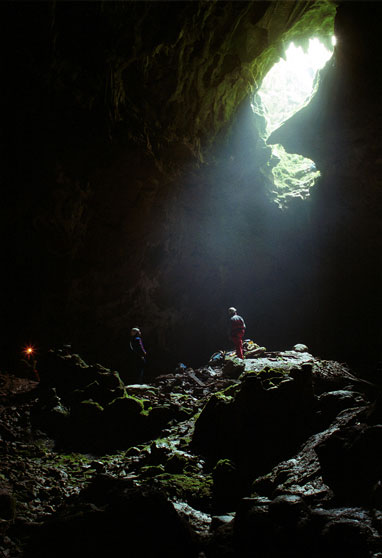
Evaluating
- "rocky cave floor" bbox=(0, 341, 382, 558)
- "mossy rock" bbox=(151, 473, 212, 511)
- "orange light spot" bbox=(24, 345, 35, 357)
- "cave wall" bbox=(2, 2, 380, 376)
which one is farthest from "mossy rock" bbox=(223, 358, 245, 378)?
"orange light spot" bbox=(24, 345, 35, 357)

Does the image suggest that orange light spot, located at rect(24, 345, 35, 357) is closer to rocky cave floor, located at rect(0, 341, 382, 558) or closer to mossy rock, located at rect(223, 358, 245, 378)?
rocky cave floor, located at rect(0, 341, 382, 558)

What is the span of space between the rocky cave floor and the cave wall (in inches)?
176

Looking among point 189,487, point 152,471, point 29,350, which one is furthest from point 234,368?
point 29,350

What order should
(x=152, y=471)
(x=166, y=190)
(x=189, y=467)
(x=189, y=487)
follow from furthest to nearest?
(x=166, y=190)
(x=189, y=467)
(x=152, y=471)
(x=189, y=487)

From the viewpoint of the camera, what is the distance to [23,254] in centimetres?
1055

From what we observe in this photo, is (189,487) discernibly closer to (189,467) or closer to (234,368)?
(189,467)

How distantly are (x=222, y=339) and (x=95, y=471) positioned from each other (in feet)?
42.3

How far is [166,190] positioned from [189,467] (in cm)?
1153

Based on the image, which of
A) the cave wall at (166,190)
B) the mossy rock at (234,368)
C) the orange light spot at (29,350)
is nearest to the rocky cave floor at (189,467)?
the mossy rock at (234,368)

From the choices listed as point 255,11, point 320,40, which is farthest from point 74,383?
point 320,40

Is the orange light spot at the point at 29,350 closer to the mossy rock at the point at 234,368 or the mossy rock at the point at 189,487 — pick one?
the mossy rock at the point at 234,368

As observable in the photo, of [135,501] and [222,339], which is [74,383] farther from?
[222,339]

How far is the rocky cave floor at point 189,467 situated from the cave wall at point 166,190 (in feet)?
14.7

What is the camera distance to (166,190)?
45.6ft
